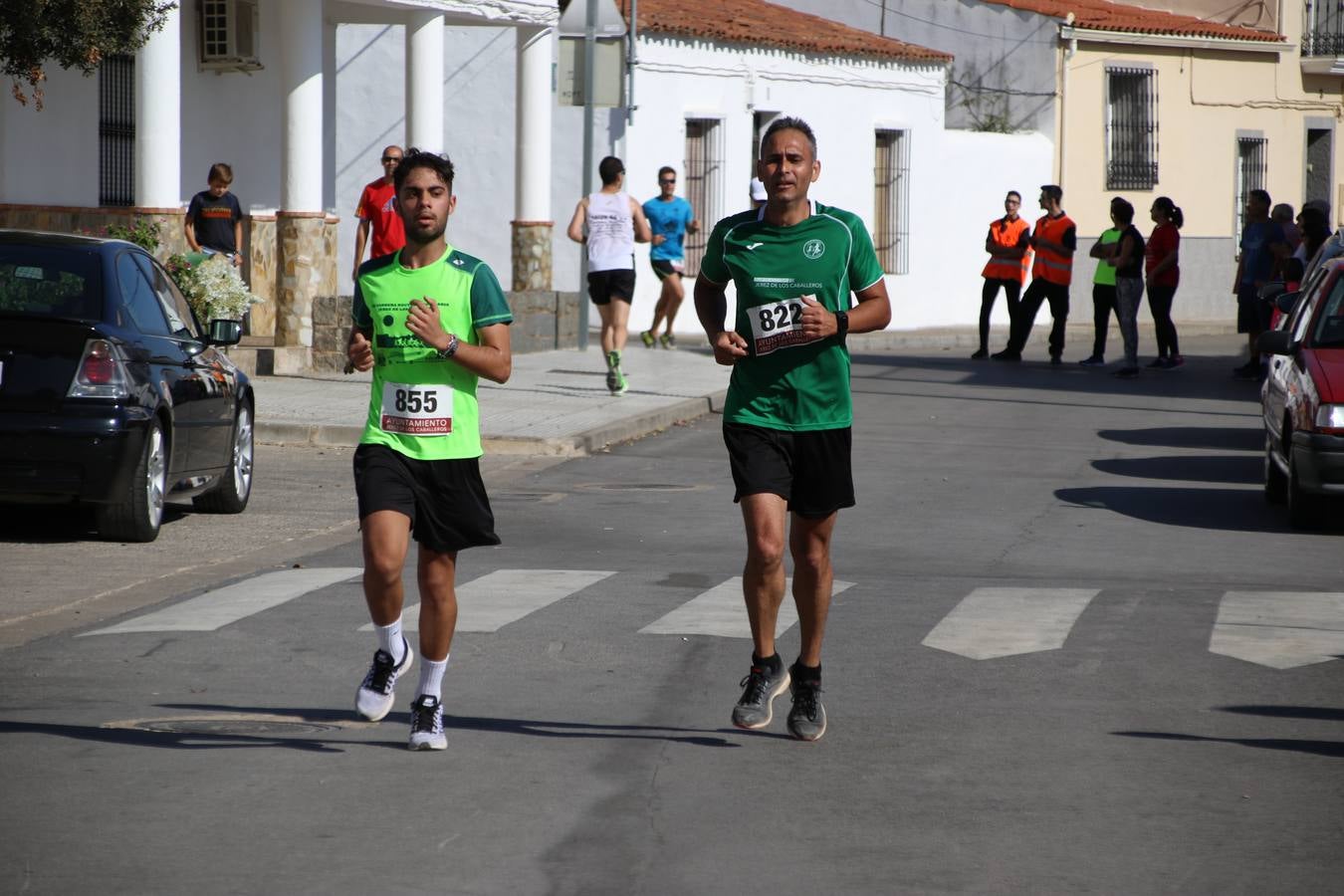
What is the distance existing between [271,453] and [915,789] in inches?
382

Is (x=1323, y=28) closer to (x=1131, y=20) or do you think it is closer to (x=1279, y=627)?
(x=1131, y=20)

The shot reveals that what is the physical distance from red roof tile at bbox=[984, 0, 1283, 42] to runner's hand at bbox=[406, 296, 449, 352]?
3051 cm

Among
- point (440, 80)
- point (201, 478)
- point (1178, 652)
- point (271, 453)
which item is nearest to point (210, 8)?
point (440, 80)

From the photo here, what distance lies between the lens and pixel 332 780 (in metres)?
6.00

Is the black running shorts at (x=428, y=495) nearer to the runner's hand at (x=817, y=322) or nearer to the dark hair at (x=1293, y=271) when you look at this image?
the runner's hand at (x=817, y=322)

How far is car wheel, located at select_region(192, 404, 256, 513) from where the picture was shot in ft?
39.5

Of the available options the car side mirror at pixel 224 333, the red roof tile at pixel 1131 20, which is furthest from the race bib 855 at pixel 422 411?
the red roof tile at pixel 1131 20

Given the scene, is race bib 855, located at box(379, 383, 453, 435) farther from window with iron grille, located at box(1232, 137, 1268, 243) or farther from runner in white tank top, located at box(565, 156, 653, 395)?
window with iron grille, located at box(1232, 137, 1268, 243)

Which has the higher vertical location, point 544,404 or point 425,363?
point 425,363

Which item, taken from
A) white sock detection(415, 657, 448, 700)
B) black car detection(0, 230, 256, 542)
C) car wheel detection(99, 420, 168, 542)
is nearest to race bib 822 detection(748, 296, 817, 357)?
white sock detection(415, 657, 448, 700)

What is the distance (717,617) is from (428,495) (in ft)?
8.66

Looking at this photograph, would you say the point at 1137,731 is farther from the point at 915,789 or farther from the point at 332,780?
the point at 332,780

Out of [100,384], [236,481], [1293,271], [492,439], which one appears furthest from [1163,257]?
[100,384]

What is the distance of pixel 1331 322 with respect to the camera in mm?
12883
